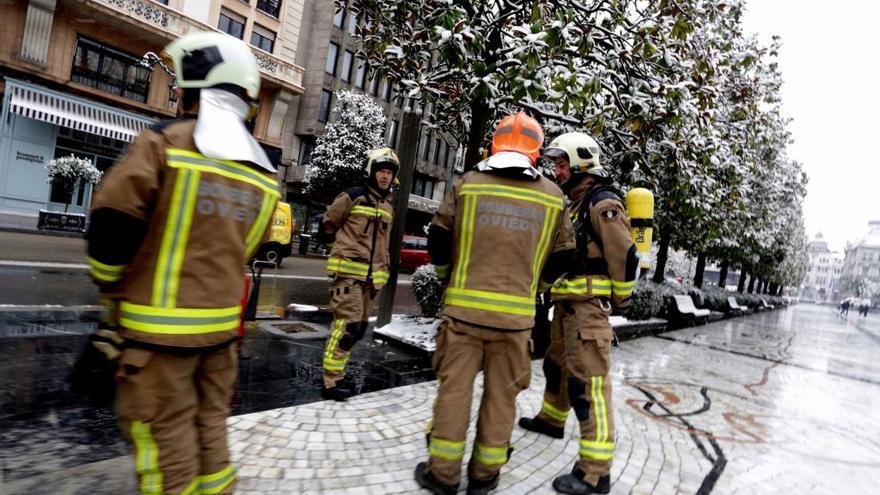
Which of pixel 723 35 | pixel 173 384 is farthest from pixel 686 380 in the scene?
pixel 723 35

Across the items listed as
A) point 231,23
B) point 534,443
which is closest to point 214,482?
point 534,443

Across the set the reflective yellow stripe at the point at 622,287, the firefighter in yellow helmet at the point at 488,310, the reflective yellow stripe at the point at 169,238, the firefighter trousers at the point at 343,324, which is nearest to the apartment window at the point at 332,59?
the firefighter trousers at the point at 343,324

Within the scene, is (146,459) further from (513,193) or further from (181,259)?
(513,193)

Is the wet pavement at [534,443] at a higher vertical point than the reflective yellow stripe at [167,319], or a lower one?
lower

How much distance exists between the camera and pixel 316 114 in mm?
28547

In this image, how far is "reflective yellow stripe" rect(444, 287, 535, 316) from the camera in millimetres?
2660

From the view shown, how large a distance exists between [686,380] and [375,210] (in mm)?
5259

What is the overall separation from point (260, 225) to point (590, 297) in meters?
2.24

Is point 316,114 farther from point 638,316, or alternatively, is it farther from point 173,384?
point 173,384

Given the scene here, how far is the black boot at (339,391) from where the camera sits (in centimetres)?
398

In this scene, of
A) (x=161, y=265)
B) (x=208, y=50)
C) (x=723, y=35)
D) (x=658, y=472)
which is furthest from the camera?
(x=723, y=35)

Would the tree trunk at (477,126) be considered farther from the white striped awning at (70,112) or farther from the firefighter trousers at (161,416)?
the white striped awning at (70,112)

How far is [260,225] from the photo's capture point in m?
2.04

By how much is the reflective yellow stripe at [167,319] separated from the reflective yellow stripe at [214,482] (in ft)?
1.94
